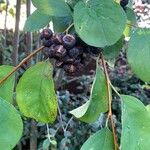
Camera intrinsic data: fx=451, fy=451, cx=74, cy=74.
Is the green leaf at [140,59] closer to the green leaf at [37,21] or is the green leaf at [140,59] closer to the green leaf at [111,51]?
the green leaf at [111,51]

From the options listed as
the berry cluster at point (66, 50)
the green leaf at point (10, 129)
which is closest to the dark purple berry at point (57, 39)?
the berry cluster at point (66, 50)

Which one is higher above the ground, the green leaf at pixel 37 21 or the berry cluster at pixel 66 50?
the berry cluster at pixel 66 50

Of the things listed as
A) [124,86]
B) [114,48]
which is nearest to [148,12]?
[124,86]

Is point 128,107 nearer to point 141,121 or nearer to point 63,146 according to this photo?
point 141,121

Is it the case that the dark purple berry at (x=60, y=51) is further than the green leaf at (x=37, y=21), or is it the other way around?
the green leaf at (x=37, y=21)

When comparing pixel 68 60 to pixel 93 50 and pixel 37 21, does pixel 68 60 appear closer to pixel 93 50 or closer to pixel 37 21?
pixel 93 50

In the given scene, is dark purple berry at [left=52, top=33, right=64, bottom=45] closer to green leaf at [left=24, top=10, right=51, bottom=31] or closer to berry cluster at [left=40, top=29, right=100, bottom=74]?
berry cluster at [left=40, top=29, right=100, bottom=74]
